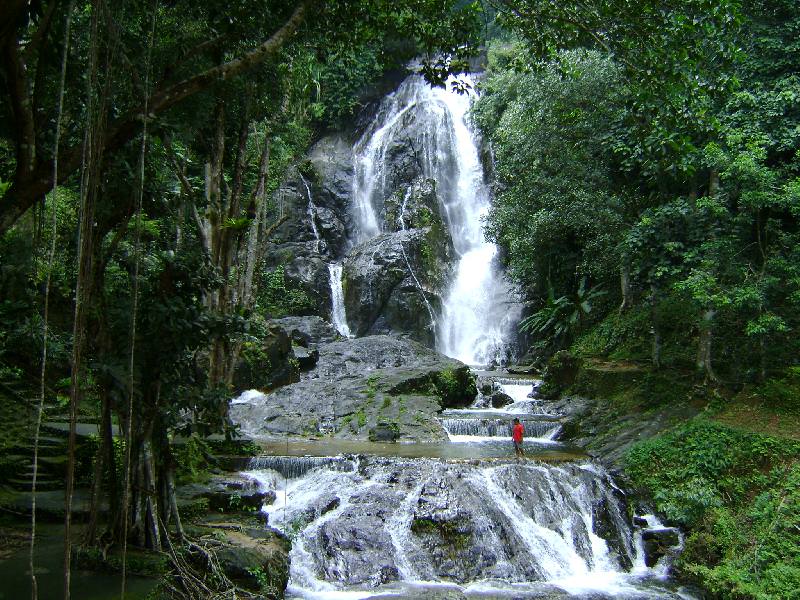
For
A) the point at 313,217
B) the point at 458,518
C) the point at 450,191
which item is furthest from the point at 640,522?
the point at 313,217

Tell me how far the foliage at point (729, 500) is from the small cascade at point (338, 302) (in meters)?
14.1

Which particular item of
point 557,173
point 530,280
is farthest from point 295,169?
point 557,173

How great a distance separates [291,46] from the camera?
29.4 ft

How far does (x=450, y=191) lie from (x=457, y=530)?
19.7 m

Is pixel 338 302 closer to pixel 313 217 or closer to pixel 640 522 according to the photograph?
pixel 313 217

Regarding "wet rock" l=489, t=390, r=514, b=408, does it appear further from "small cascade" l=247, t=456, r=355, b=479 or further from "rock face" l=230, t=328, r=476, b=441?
"small cascade" l=247, t=456, r=355, b=479

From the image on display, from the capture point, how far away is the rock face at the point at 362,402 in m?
12.5

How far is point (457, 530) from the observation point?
8406 mm

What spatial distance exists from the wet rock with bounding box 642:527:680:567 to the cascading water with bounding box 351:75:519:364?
43.7 ft

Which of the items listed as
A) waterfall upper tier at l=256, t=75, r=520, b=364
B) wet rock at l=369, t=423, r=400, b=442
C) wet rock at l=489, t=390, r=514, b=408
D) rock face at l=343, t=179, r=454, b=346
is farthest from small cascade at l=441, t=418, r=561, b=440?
rock face at l=343, t=179, r=454, b=346

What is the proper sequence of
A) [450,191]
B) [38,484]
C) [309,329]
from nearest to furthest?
1. [38,484]
2. [309,329]
3. [450,191]

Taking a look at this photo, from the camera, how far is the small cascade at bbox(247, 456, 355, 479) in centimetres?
956

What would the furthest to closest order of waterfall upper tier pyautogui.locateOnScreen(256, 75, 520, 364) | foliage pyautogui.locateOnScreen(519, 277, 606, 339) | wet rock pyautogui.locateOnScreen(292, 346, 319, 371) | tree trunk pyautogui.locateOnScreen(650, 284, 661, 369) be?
waterfall upper tier pyautogui.locateOnScreen(256, 75, 520, 364), foliage pyautogui.locateOnScreen(519, 277, 606, 339), wet rock pyautogui.locateOnScreen(292, 346, 319, 371), tree trunk pyautogui.locateOnScreen(650, 284, 661, 369)

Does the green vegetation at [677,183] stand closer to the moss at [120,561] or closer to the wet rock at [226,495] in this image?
the moss at [120,561]
